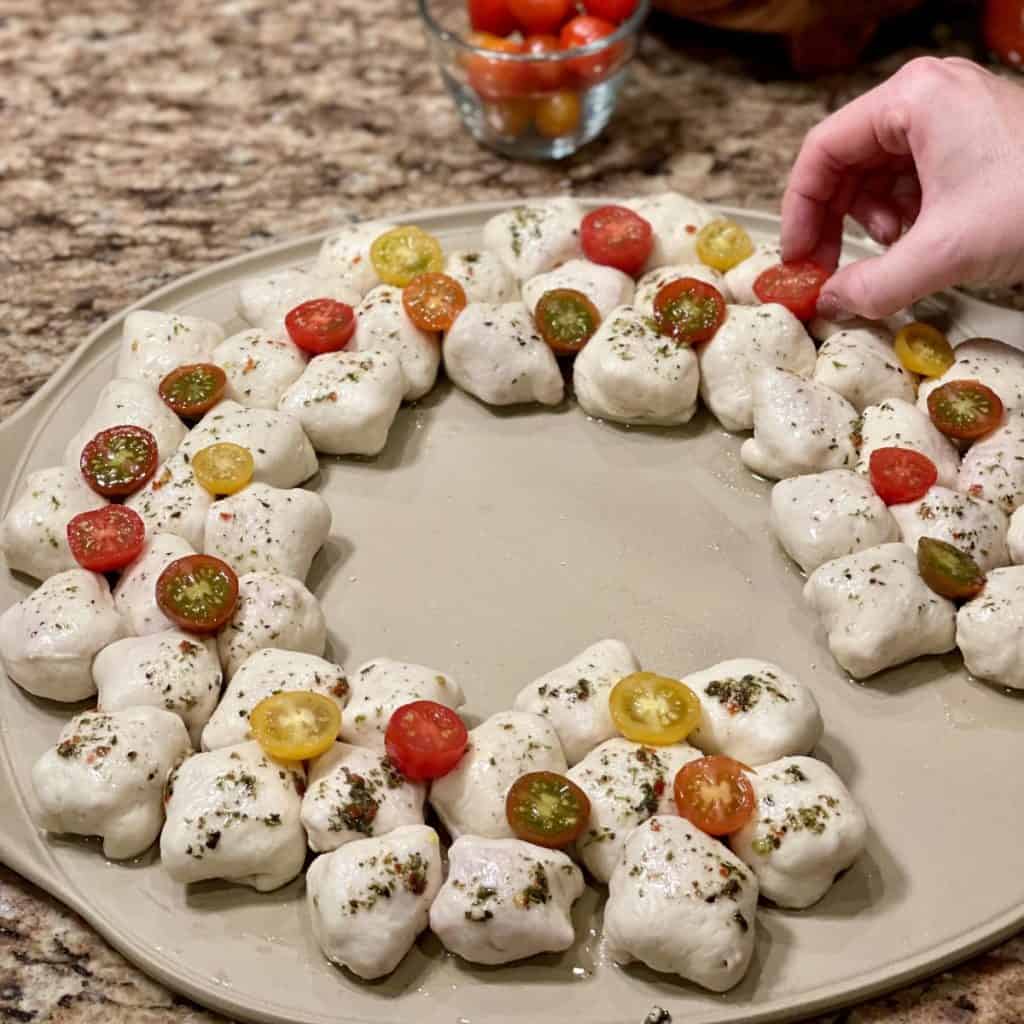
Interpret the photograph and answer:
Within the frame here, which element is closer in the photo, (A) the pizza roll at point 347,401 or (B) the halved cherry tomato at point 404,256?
(A) the pizza roll at point 347,401

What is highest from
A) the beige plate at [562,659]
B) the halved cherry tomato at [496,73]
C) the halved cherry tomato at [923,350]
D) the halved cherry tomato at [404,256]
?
the halved cherry tomato at [496,73]

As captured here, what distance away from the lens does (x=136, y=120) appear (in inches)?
137

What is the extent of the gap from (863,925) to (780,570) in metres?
0.67

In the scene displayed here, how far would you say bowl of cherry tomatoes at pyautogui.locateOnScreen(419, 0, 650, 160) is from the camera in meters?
3.01

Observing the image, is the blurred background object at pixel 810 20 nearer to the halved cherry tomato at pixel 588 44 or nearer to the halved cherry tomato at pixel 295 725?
the halved cherry tomato at pixel 588 44

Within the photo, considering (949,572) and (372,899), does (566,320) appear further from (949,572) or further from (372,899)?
(372,899)

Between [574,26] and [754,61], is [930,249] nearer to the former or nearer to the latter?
[574,26]

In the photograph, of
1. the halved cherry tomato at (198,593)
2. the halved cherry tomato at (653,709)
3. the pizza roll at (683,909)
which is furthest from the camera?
the halved cherry tomato at (198,593)

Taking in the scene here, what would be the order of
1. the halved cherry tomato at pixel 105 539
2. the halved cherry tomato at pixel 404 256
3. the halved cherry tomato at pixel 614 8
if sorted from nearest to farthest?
the halved cherry tomato at pixel 105 539 < the halved cherry tomato at pixel 404 256 < the halved cherry tomato at pixel 614 8

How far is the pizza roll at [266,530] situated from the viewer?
2264 mm

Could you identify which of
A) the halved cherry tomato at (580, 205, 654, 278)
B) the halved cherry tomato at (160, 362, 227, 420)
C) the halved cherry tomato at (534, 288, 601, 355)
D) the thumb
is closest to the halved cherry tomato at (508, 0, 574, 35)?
the halved cherry tomato at (580, 205, 654, 278)

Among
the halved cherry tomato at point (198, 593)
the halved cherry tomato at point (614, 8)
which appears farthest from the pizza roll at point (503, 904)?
the halved cherry tomato at point (614, 8)

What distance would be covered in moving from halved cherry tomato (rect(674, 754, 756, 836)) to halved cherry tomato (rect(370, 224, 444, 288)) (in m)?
1.21

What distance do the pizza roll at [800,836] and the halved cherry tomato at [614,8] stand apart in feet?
6.24
